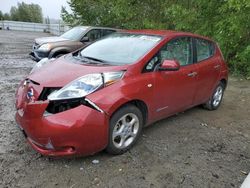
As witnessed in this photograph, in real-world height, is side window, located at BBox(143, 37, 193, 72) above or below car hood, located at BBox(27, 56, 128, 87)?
above

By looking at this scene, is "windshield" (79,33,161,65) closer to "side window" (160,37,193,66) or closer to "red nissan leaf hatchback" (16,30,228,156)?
"red nissan leaf hatchback" (16,30,228,156)

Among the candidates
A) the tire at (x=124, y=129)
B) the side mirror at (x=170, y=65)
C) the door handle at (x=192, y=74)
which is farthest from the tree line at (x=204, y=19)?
the tire at (x=124, y=129)

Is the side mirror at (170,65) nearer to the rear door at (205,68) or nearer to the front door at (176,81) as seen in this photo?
the front door at (176,81)

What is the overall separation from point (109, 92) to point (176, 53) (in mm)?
1595

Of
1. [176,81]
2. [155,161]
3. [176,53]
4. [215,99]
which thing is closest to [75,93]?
[155,161]

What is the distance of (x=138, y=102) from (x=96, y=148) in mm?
829

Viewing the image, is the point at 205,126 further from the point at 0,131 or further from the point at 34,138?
the point at 0,131

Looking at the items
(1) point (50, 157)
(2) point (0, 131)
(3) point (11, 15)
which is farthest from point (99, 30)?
(3) point (11, 15)

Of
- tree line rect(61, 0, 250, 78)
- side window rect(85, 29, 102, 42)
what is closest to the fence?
tree line rect(61, 0, 250, 78)

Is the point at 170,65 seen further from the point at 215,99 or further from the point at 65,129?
the point at 215,99

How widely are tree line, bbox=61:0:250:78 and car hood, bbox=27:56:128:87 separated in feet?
20.3

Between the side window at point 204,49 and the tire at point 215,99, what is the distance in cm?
72

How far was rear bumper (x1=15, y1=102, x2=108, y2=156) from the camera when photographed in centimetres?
318

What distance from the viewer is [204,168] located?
360 centimetres
